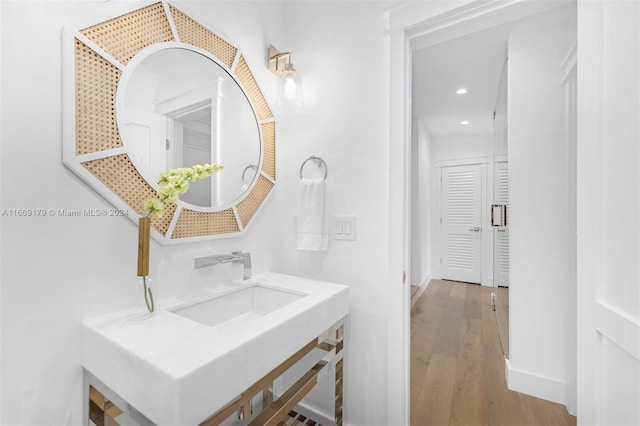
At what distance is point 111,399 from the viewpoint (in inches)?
30.8

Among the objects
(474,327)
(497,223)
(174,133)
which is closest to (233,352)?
(174,133)

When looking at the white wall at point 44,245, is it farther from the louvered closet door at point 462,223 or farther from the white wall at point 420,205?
the louvered closet door at point 462,223

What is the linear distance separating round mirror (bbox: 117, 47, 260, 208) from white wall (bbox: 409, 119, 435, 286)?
2992 mm

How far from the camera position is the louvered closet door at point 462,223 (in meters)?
4.50

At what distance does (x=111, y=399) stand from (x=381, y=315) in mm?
1046

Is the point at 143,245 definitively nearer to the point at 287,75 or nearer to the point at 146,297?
the point at 146,297

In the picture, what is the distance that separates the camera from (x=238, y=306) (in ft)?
4.22

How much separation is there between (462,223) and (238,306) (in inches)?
169

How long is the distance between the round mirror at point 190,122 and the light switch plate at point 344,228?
486 mm

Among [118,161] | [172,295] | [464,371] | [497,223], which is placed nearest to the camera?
[118,161]

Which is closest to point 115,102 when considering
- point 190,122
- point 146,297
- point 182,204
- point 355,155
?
point 190,122

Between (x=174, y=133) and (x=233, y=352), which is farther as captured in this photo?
(x=174, y=133)
